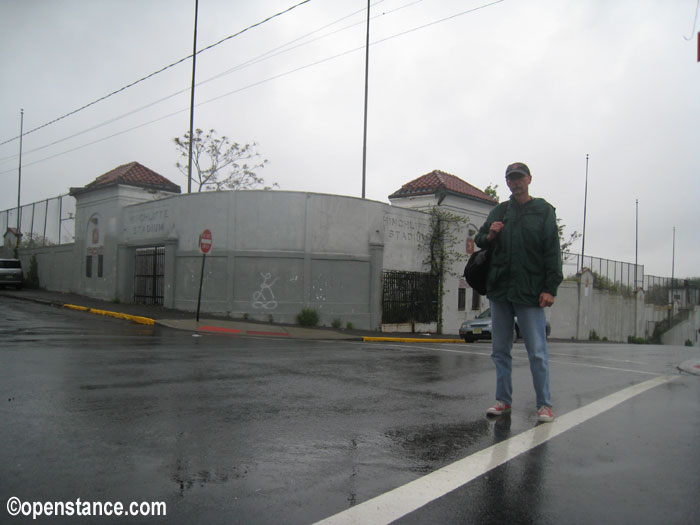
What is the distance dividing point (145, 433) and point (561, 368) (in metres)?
6.34

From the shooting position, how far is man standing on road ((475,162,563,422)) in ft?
16.0

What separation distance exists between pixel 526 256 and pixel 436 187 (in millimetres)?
22826

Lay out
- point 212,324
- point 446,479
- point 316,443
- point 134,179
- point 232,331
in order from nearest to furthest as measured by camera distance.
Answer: point 446,479 < point 316,443 < point 232,331 < point 212,324 < point 134,179

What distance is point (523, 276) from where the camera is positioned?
490cm

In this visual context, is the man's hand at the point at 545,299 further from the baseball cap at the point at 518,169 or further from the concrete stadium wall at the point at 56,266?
the concrete stadium wall at the point at 56,266

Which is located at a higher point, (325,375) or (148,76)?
(148,76)

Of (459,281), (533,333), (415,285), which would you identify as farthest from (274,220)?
(533,333)

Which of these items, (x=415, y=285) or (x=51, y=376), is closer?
(x=51, y=376)

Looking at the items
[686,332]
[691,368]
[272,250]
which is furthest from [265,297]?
[686,332]

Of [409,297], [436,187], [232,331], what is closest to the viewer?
[232,331]

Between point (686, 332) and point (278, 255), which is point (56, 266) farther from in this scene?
point (686, 332)

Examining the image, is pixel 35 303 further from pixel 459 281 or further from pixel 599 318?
pixel 599 318

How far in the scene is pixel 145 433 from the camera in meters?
4.10

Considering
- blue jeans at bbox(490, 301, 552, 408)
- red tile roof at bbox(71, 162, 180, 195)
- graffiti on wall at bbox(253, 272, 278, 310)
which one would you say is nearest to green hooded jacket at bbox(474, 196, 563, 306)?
blue jeans at bbox(490, 301, 552, 408)
